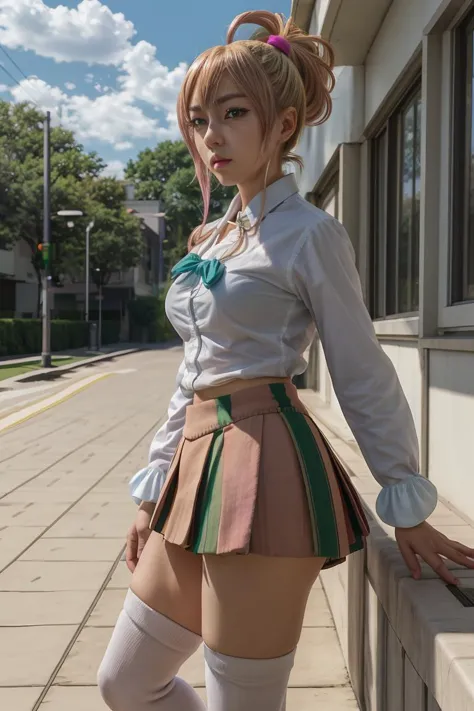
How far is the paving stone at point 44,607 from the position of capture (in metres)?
3.47

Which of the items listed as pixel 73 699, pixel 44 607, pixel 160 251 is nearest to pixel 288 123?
pixel 73 699

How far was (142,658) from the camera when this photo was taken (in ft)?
5.59

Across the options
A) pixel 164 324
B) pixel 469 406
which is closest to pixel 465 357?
pixel 469 406

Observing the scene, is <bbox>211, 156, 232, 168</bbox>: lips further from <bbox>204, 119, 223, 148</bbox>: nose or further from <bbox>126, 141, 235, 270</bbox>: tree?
<bbox>126, 141, 235, 270</bbox>: tree

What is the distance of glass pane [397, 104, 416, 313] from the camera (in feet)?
15.6

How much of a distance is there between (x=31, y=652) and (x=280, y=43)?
8.41 feet

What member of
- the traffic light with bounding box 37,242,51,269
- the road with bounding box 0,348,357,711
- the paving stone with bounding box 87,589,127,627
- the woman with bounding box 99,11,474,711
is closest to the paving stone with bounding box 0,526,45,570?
the road with bounding box 0,348,357,711

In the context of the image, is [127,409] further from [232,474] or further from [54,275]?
[54,275]

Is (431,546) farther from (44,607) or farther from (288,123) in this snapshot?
(44,607)

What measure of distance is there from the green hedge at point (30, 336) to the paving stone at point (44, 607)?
26.6 metres

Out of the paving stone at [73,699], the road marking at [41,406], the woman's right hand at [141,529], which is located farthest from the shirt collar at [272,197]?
the road marking at [41,406]

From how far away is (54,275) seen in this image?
1688 inches

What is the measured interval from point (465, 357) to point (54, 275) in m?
41.6

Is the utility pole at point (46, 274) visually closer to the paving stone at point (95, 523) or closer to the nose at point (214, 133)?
the paving stone at point (95, 523)
